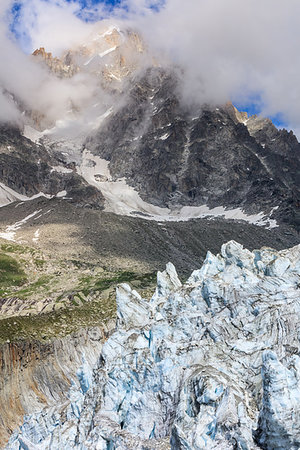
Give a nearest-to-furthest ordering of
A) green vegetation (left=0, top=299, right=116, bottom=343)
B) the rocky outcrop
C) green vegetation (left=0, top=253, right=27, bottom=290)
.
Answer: the rocky outcrop < green vegetation (left=0, top=299, right=116, bottom=343) < green vegetation (left=0, top=253, right=27, bottom=290)

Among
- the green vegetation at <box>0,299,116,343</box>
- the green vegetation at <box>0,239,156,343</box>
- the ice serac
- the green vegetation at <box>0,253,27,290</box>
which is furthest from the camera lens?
the green vegetation at <box>0,253,27,290</box>

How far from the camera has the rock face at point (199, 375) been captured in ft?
39.8

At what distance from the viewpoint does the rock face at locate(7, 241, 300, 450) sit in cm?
1212

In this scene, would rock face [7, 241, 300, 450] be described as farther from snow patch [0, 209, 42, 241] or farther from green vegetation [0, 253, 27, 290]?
snow patch [0, 209, 42, 241]

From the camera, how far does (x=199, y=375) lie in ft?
46.9

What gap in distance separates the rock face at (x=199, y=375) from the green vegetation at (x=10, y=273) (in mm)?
64174

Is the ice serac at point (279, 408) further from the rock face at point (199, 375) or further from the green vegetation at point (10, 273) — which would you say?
the green vegetation at point (10, 273)

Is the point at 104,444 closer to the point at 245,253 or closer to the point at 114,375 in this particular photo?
the point at 114,375

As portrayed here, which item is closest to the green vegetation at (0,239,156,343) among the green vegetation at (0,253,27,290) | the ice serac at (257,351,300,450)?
the green vegetation at (0,253,27,290)

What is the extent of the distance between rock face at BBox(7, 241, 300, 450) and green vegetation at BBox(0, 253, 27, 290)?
6417 cm

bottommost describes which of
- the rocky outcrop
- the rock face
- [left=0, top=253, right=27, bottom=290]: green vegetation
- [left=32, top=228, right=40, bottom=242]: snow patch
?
the rocky outcrop

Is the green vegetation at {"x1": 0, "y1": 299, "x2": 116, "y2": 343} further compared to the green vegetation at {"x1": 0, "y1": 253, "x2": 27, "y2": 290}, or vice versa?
the green vegetation at {"x1": 0, "y1": 253, "x2": 27, "y2": 290}

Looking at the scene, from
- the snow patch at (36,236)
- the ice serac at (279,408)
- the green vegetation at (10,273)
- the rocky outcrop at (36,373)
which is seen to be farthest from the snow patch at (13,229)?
the ice serac at (279,408)

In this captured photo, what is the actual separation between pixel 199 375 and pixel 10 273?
8466 cm
